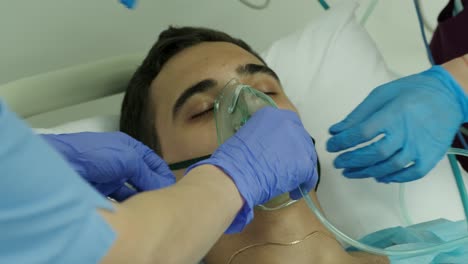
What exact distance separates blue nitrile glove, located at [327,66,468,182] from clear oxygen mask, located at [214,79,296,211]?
186mm

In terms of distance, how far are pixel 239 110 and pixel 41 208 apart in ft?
2.46

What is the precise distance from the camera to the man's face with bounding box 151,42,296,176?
4.65ft

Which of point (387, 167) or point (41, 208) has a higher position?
point (41, 208)

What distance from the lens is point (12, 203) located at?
546mm

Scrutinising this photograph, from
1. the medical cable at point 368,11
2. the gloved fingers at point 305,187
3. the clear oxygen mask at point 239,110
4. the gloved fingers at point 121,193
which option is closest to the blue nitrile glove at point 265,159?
the gloved fingers at point 305,187

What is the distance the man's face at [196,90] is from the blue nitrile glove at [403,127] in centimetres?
27

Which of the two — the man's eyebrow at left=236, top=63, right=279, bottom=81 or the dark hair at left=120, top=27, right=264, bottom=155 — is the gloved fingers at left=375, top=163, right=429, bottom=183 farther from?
the dark hair at left=120, top=27, right=264, bottom=155

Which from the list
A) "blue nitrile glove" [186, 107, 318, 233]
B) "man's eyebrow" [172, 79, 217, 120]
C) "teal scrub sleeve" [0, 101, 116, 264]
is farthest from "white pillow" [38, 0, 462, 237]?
"teal scrub sleeve" [0, 101, 116, 264]

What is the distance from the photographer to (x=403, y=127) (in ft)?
4.20

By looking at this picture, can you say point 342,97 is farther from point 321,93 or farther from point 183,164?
point 183,164

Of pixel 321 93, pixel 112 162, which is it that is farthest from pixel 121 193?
pixel 321 93

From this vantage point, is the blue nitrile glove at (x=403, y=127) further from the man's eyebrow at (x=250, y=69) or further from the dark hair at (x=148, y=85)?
the dark hair at (x=148, y=85)

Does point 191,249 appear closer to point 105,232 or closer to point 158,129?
point 105,232

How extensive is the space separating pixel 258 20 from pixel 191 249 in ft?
5.47
